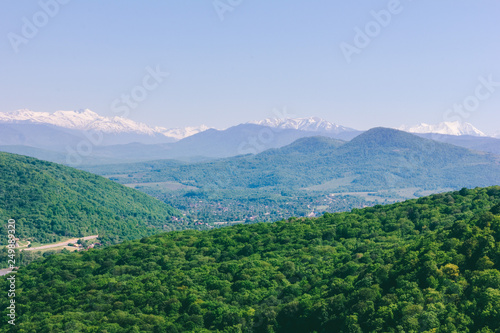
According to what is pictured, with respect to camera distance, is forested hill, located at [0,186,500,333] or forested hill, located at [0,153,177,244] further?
forested hill, located at [0,153,177,244]

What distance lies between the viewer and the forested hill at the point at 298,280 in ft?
126

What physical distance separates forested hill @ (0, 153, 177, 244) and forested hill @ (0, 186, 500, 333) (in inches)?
2320

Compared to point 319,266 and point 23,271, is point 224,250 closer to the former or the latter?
point 319,266

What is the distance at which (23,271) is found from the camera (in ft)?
240

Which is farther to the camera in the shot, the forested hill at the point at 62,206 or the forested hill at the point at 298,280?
the forested hill at the point at 62,206

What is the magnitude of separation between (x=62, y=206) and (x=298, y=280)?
348ft

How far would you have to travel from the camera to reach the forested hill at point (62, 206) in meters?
131

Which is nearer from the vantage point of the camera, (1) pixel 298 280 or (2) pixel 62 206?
(1) pixel 298 280

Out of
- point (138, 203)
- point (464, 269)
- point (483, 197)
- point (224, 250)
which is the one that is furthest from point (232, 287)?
point (138, 203)

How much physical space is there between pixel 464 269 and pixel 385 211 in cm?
3712

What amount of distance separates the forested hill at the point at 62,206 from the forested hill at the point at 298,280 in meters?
58.9

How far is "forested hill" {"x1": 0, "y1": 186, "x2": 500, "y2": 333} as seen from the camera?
126ft

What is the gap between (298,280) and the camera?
5519 cm

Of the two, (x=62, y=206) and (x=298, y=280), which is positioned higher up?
(x=298, y=280)
